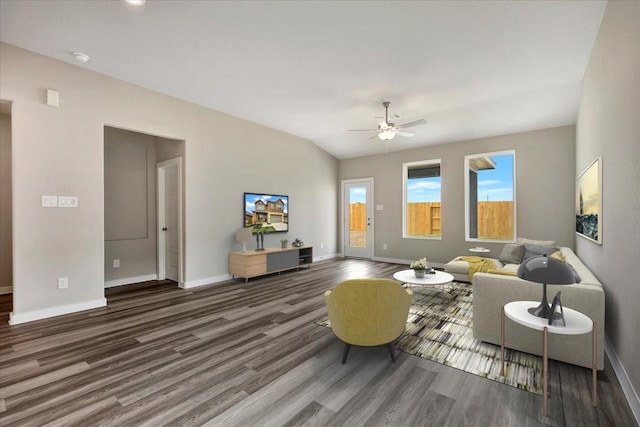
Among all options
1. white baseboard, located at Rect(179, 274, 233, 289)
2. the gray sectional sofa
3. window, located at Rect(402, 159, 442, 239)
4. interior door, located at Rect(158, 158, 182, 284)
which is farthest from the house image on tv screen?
the gray sectional sofa

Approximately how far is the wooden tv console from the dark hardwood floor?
5.99 ft

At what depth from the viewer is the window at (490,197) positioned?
5.94m

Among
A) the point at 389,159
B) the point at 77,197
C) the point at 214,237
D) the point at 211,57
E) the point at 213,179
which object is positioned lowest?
the point at 214,237

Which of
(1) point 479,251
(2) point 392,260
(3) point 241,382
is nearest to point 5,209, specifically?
(3) point 241,382

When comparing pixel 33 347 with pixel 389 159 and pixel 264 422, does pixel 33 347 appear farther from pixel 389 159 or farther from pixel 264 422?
pixel 389 159

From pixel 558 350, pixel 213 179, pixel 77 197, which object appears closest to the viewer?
pixel 558 350

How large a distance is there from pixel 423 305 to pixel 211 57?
4153 millimetres

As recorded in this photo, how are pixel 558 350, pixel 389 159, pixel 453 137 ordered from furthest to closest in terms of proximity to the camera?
pixel 389 159
pixel 453 137
pixel 558 350

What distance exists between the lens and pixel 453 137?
20.6ft

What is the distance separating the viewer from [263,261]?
558 centimetres

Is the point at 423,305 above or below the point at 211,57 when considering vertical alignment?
below

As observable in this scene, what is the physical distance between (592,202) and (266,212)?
201 inches

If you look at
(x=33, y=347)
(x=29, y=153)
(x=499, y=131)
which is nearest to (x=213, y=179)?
(x=29, y=153)

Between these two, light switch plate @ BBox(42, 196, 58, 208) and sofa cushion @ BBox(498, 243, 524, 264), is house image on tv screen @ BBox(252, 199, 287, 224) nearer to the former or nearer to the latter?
light switch plate @ BBox(42, 196, 58, 208)
